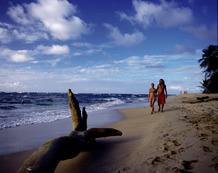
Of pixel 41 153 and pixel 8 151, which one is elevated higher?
pixel 41 153

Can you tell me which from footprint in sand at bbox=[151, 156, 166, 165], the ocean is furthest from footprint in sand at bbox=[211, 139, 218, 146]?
the ocean

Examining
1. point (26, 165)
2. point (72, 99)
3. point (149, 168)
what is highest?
point (72, 99)

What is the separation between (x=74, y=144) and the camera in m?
2.57

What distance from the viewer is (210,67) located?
2775 centimetres

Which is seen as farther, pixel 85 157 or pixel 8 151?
pixel 8 151

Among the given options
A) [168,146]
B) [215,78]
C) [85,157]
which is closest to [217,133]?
[168,146]

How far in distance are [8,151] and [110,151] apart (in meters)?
2.45

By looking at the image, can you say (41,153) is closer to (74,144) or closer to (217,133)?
(74,144)

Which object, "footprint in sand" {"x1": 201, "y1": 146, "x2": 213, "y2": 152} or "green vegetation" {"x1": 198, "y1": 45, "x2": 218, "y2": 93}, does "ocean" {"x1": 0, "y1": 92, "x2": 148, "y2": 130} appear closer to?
"footprint in sand" {"x1": 201, "y1": 146, "x2": 213, "y2": 152}

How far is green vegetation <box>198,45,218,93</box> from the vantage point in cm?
2586

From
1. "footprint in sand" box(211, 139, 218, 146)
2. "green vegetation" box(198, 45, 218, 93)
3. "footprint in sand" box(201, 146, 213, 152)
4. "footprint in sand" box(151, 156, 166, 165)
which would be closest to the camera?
"footprint in sand" box(151, 156, 166, 165)

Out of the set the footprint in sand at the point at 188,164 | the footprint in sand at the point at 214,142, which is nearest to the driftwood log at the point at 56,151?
the footprint in sand at the point at 188,164

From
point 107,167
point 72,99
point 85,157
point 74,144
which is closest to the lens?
point 107,167

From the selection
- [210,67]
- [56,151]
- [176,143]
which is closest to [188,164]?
[176,143]
